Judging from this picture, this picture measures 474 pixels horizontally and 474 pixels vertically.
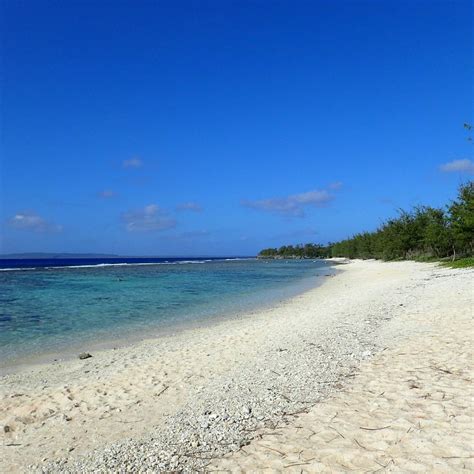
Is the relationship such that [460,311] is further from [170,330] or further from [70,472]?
[70,472]

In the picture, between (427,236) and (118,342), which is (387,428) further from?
(427,236)

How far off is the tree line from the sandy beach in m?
30.3

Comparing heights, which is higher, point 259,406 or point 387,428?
point 387,428

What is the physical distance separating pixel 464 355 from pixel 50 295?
29195mm

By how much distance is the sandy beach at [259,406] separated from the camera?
4.98m

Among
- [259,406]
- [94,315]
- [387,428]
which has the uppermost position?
[387,428]

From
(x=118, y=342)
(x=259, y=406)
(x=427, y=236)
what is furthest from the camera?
(x=427, y=236)

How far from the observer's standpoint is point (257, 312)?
65.7ft

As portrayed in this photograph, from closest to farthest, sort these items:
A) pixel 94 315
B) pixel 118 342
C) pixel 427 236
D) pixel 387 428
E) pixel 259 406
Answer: pixel 387 428
pixel 259 406
pixel 118 342
pixel 94 315
pixel 427 236

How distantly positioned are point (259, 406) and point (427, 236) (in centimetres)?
5630

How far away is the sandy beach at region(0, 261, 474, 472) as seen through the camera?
16.3 feet

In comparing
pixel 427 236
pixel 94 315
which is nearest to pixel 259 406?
pixel 94 315

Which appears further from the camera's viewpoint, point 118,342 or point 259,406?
point 118,342

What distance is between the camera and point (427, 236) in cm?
5647
